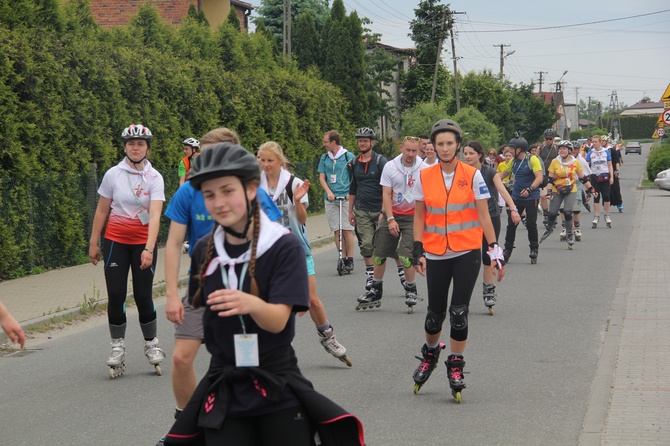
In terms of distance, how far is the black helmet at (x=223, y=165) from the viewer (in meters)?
3.33

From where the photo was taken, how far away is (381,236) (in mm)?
11570

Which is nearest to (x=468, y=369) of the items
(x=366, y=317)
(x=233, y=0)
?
(x=366, y=317)

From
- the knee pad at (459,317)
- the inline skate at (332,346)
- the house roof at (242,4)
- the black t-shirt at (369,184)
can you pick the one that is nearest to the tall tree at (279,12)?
the house roof at (242,4)

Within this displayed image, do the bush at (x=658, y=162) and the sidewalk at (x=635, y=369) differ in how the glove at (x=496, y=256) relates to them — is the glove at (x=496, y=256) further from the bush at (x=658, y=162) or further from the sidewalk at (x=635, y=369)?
the bush at (x=658, y=162)

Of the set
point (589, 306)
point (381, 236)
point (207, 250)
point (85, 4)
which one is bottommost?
point (589, 306)

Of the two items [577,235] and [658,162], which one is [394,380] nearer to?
[577,235]

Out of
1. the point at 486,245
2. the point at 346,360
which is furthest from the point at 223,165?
the point at 486,245

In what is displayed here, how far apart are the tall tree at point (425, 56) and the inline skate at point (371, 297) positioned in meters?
51.2

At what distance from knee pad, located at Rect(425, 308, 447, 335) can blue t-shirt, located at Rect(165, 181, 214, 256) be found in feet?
6.70

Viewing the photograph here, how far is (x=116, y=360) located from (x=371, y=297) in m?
4.04

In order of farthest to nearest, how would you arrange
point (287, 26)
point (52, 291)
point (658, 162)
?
point (658, 162) < point (287, 26) < point (52, 291)

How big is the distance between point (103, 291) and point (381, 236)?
389 cm

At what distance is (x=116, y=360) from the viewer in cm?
823

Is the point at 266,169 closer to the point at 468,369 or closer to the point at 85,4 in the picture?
the point at 468,369
